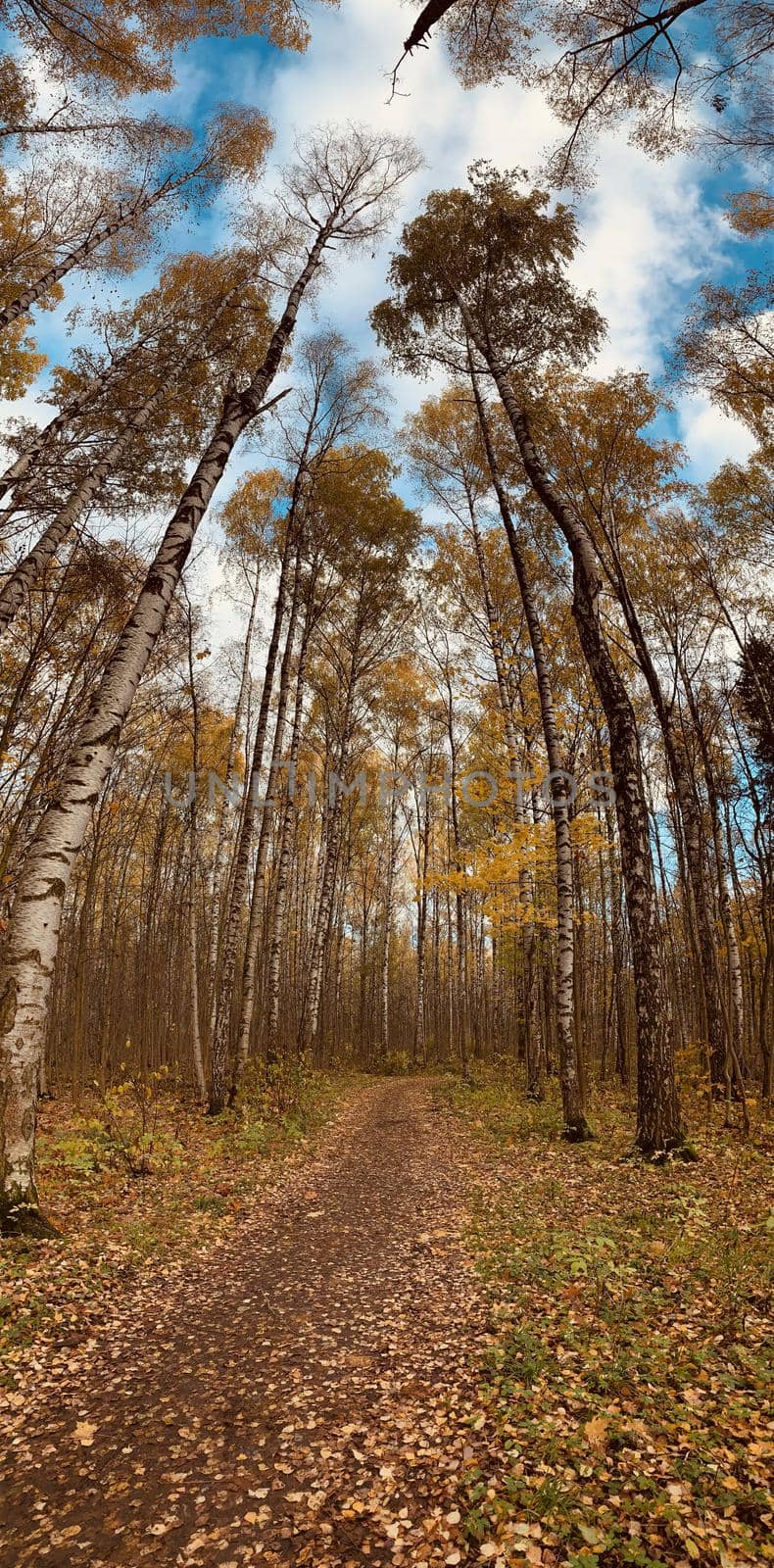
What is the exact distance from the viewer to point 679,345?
1016cm

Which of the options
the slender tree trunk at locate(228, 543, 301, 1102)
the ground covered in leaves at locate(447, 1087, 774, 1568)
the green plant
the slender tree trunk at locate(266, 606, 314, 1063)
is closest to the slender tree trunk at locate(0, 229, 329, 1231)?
the green plant

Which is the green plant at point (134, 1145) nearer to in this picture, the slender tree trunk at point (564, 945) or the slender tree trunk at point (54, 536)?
the slender tree trunk at point (564, 945)

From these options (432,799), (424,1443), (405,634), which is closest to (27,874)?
(424,1443)

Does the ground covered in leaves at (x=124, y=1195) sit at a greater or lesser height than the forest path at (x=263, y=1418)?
greater

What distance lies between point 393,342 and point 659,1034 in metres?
12.6

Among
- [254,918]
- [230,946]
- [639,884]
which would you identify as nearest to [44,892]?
[230,946]

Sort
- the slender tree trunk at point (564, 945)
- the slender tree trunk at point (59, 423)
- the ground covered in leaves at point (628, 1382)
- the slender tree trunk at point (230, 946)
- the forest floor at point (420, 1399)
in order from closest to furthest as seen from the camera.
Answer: the ground covered in leaves at point (628, 1382) < the forest floor at point (420, 1399) < the slender tree trunk at point (59, 423) < the slender tree trunk at point (564, 945) < the slender tree trunk at point (230, 946)

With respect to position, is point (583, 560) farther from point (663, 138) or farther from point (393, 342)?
point (393, 342)

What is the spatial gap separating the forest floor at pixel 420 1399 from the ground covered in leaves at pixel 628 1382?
0.01 m

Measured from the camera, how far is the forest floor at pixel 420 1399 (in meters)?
2.36

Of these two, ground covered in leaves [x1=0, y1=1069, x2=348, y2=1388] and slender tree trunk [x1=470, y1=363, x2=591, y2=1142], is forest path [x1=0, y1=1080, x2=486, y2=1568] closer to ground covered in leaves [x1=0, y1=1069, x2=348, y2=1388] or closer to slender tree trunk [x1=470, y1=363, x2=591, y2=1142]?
ground covered in leaves [x1=0, y1=1069, x2=348, y2=1388]

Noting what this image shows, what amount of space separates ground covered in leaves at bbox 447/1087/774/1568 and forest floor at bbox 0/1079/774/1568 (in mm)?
12

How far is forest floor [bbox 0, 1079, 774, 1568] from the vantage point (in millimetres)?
2359

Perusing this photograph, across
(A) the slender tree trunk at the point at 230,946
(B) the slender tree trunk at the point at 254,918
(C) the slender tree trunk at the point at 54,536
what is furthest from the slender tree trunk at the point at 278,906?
(C) the slender tree trunk at the point at 54,536
